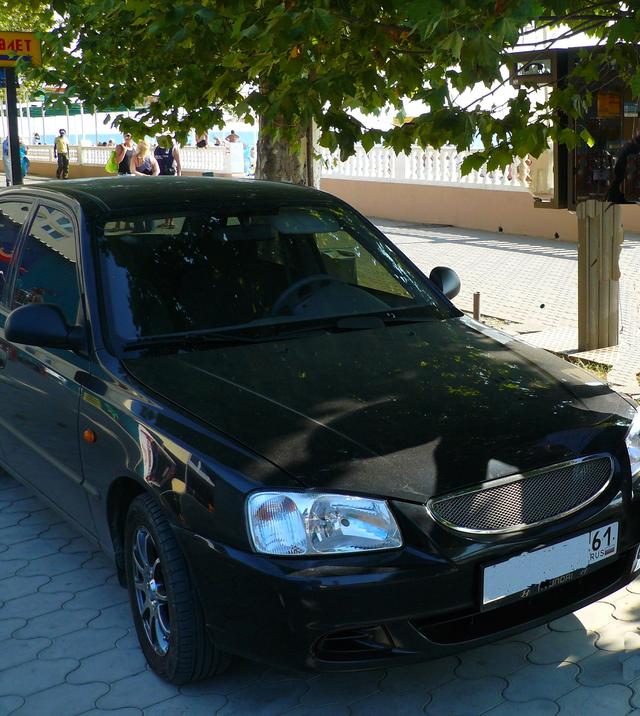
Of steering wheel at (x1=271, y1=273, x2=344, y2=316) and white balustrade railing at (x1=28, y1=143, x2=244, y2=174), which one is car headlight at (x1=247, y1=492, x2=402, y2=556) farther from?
white balustrade railing at (x1=28, y1=143, x2=244, y2=174)

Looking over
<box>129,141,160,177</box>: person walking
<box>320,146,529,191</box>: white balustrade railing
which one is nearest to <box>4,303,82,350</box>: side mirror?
<box>320,146,529,191</box>: white balustrade railing

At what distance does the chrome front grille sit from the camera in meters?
3.32

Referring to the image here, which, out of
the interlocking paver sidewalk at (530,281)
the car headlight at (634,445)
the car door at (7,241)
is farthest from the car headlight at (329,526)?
the interlocking paver sidewalk at (530,281)

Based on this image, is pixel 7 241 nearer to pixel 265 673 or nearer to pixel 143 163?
pixel 265 673

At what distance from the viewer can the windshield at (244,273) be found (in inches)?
171

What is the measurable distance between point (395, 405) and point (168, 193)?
68.0 inches

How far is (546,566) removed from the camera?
3.44m

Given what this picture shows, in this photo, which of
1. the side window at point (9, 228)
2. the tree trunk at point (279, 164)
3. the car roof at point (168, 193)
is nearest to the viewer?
the car roof at point (168, 193)

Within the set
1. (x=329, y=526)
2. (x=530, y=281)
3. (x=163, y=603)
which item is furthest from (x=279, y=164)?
(x=329, y=526)

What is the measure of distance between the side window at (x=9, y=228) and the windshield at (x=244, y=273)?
2.81 feet

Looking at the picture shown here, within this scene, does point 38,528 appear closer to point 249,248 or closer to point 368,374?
point 249,248

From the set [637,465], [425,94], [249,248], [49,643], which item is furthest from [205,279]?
[637,465]

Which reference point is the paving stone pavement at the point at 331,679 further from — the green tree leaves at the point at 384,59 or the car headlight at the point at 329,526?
the green tree leaves at the point at 384,59

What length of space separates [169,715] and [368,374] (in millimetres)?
1392
